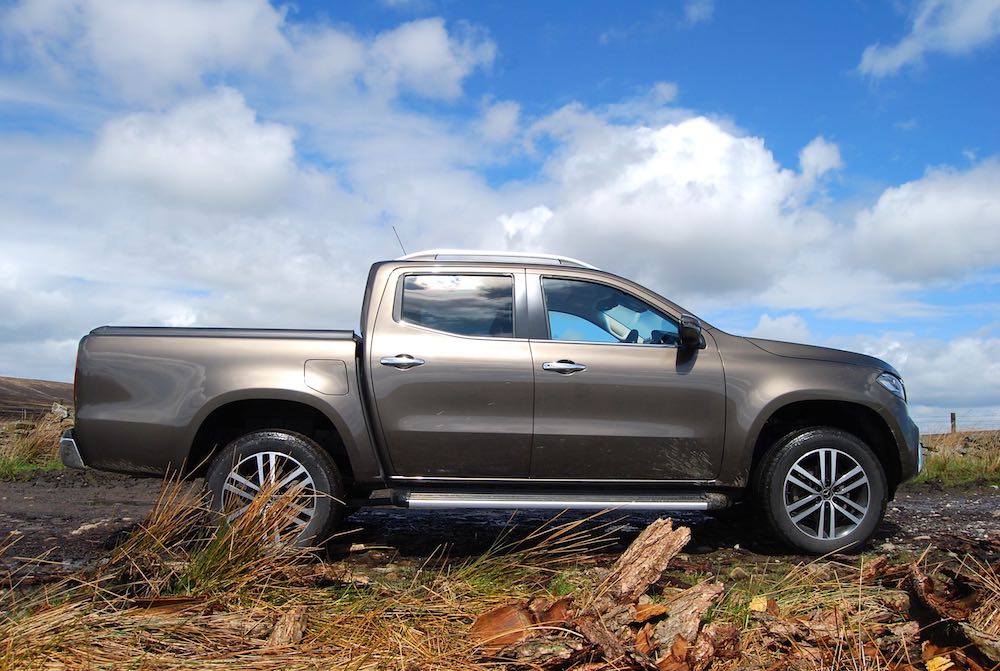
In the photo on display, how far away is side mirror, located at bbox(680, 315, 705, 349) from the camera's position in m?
4.86

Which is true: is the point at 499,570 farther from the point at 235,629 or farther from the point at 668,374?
the point at 668,374

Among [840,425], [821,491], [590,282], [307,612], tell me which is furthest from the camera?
[840,425]

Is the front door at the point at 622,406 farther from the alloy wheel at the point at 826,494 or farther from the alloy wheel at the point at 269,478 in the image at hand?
the alloy wheel at the point at 269,478

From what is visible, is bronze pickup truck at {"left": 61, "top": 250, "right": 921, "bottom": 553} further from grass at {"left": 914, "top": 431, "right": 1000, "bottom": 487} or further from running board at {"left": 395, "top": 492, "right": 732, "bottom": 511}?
grass at {"left": 914, "top": 431, "right": 1000, "bottom": 487}

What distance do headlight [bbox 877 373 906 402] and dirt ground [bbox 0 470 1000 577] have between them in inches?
40.1

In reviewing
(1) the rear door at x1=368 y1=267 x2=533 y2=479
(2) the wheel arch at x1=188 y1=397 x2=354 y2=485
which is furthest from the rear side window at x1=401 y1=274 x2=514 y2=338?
(2) the wheel arch at x1=188 y1=397 x2=354 y2=485

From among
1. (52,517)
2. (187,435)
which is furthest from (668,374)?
(52,517)

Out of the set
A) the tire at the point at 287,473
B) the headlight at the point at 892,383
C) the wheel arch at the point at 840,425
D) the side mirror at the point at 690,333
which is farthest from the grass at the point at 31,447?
the headlight at the point at 892,383

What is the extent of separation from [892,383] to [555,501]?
2403 mm

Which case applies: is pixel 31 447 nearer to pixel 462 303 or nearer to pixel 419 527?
pixel 419 527

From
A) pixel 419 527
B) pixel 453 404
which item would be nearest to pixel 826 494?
pixel 453 404

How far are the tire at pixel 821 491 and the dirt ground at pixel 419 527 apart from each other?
10.0 inches

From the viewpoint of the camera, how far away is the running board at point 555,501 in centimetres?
452

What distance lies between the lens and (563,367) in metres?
4.80
